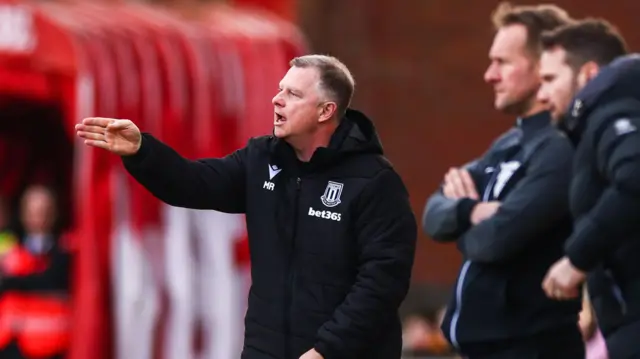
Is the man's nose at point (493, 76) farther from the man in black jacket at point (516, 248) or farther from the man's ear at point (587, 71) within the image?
the man's ear at point (587, 71)

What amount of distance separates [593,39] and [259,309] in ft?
5.75

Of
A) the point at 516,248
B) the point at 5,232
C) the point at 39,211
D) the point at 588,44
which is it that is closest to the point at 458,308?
the point at 516,248

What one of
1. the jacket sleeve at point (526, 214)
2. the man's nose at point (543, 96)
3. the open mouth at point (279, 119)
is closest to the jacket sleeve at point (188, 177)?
the open mouth at point (279, 119)

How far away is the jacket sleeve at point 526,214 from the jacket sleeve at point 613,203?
0.56m

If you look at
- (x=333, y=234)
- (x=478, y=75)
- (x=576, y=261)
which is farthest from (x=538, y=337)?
(x=478, y=75)

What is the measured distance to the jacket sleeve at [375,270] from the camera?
5.38m

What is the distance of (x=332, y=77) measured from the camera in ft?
18.4

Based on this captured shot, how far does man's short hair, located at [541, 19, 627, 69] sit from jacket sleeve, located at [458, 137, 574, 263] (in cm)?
37

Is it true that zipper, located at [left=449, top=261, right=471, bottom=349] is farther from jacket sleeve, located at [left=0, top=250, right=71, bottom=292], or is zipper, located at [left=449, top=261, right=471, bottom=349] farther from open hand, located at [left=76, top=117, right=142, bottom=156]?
jacket sleeve, located at [left=0, top=250, right=71, bottom=292]

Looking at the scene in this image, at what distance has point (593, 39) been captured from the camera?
623cm

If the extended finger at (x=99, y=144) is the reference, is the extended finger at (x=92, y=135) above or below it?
above

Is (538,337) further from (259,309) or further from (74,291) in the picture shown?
(74,291)

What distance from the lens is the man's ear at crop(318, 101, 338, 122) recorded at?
220 inches

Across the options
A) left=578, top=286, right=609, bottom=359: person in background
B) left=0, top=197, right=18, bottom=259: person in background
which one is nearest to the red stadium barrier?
left=0, top=197, right=18, bottom=259: person in background
